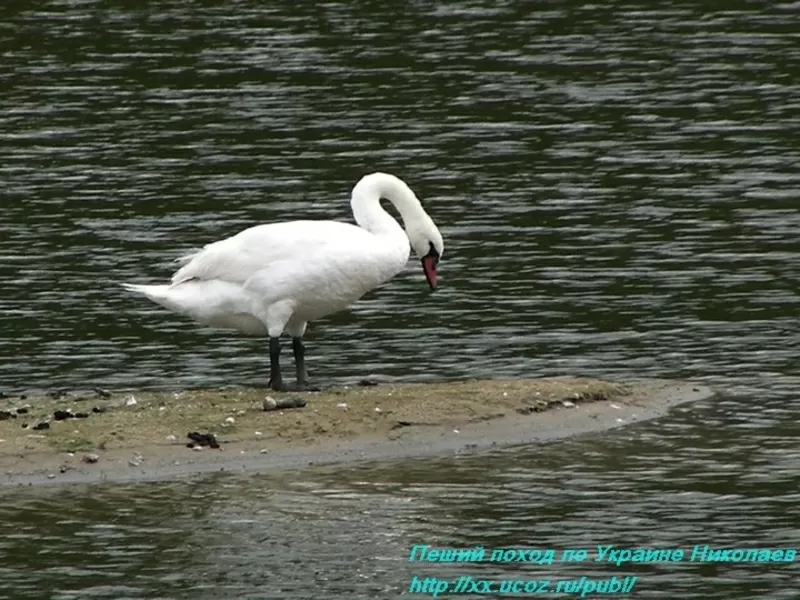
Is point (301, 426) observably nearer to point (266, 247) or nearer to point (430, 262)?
point (266, 247)

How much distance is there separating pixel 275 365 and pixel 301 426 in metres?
0.93

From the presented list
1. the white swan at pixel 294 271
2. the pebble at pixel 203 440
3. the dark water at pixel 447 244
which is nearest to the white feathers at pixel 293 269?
the white swan at pixel 294 271

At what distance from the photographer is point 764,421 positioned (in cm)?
1827

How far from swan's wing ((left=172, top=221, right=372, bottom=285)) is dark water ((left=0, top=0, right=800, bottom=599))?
2.07m

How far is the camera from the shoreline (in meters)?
17.0

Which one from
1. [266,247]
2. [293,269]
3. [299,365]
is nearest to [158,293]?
[266,247]

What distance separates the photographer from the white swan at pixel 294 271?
17.9m

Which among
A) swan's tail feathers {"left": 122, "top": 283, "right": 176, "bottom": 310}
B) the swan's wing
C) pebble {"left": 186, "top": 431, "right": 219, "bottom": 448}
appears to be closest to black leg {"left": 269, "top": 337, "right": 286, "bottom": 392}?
the swan's wing

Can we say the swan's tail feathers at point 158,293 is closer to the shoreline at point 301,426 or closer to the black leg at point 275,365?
the shoreline at point 301,426

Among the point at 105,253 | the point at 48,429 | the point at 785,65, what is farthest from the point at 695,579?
the point at 785,65

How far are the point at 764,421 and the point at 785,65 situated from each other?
19.9m

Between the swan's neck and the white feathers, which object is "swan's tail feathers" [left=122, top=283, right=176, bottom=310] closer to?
the white feathers

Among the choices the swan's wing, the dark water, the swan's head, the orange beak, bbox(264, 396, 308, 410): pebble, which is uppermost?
the swan's wing

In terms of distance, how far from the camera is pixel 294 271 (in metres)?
17.8
